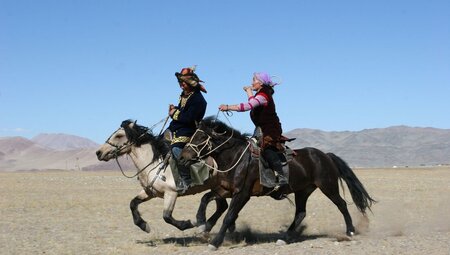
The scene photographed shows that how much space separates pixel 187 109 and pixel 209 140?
2.71 ft

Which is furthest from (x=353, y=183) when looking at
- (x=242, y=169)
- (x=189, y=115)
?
(x=189, y=115)

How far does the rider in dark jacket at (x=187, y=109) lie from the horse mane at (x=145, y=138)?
1.55 feet

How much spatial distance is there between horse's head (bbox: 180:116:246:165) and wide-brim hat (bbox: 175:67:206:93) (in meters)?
0.68

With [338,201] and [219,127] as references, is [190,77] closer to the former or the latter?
[219,127]

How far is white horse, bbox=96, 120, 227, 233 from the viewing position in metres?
11.4

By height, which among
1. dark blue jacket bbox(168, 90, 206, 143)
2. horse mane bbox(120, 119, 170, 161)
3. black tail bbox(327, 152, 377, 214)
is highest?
dark blue jacket bbox(168, 90, 206, 143)

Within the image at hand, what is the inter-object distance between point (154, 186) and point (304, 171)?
9.51ft

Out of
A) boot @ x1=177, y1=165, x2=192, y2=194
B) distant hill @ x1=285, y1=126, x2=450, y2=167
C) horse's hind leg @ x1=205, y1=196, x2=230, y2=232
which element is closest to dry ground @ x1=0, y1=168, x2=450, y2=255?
horse's hind leg @ x1=205, y1=196, x2=230, y2=232

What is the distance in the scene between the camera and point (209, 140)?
11109 mm

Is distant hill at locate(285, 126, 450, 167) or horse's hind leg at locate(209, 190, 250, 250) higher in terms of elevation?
distant hill at locate(285, 126, 450, 167)

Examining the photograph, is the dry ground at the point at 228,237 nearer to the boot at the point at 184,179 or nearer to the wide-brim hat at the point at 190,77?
the boot at the point at 184,179

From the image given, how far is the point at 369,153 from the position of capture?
166375 mm

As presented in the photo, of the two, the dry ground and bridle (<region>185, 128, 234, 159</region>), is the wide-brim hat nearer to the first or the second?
bridle (<region>185, 128, 234, 159</region>)

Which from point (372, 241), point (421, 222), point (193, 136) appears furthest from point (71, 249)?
point (421, 222)
